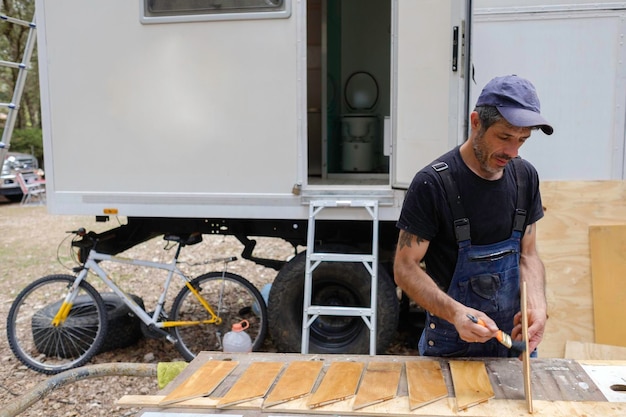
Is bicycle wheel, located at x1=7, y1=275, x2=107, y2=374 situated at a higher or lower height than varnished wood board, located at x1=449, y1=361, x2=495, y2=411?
lower

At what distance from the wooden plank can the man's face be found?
2.49m

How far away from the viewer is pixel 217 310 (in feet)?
16.7

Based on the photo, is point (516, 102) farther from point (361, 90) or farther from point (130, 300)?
point (361, 90)

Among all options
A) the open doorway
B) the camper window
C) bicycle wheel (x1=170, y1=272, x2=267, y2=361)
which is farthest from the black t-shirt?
the open doorway

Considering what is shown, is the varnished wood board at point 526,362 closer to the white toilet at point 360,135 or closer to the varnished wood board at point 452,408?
the varnished wood board at point 452,408

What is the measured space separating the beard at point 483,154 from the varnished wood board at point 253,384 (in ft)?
3.89

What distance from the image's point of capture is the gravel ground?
448cm

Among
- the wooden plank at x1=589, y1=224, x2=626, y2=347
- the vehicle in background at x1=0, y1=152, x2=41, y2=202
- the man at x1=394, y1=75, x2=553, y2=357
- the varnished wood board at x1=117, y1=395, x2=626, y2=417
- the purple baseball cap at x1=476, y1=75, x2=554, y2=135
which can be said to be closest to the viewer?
the varnished wood board at x1=117, y1=395, x2=626, y2=417

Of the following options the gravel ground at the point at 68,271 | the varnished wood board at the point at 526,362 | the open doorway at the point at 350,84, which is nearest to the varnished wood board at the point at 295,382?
the varnished wood board at the point at 526,362

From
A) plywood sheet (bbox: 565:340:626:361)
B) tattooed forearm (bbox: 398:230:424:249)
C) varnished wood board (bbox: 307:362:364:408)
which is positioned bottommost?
plywood sheet (bbox: 565:340:626:361)

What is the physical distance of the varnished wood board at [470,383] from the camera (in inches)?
81.1

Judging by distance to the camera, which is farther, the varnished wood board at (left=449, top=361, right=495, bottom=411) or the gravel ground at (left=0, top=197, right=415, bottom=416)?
the gravel ground at (left=0, top=197, right=415, bottom=416)

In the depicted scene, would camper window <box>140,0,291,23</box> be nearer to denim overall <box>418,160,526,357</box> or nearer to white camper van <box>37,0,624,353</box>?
white camper van <box>37,0,624,353</box>

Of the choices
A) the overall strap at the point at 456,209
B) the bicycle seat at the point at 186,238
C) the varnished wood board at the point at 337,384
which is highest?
the overall strap at the point at 456,209
